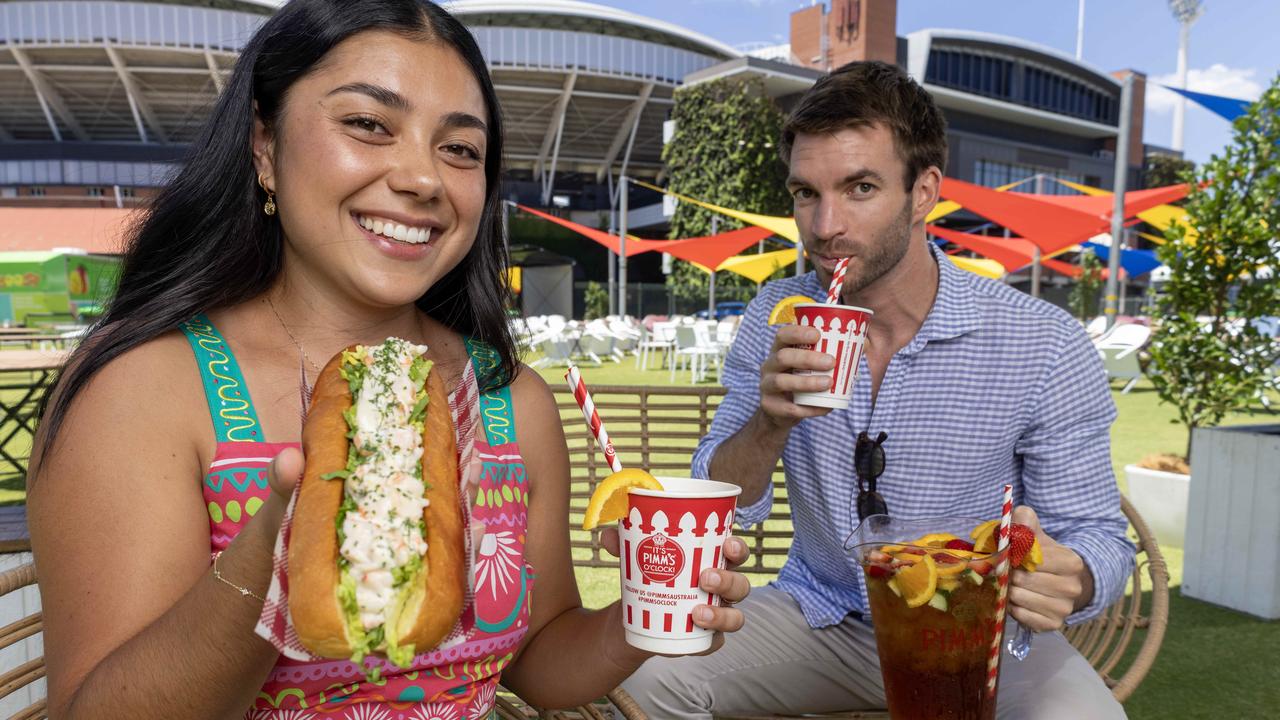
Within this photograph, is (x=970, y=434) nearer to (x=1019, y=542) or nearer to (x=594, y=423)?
(x=1019, y=542)

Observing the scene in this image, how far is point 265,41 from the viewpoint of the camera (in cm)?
136

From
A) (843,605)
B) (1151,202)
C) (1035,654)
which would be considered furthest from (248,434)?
(1151,202)

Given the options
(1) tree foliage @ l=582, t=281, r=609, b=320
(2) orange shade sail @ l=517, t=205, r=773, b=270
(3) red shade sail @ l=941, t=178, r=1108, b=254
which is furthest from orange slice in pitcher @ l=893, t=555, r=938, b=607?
(1) tree foliage @ l=582, t=281, r=609, b=320

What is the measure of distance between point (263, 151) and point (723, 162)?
85.5 ft

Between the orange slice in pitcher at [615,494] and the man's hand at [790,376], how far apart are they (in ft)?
1.80

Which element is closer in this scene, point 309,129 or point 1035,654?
point 309,129

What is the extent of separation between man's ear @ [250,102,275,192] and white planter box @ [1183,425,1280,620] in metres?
4.32

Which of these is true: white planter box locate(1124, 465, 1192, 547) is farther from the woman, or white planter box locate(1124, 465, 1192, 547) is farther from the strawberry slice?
the woman

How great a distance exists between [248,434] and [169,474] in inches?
5.4

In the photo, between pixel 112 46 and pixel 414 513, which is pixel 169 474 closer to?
pixel 414 513

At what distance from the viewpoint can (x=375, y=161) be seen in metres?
1.26

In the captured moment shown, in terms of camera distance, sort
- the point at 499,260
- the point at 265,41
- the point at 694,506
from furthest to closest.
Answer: the point at 499,260 < the point at 265,41 < the point at 694,506

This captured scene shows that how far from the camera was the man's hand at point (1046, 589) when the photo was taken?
1336 mm

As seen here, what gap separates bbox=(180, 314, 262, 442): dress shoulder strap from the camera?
1247 millimetres
